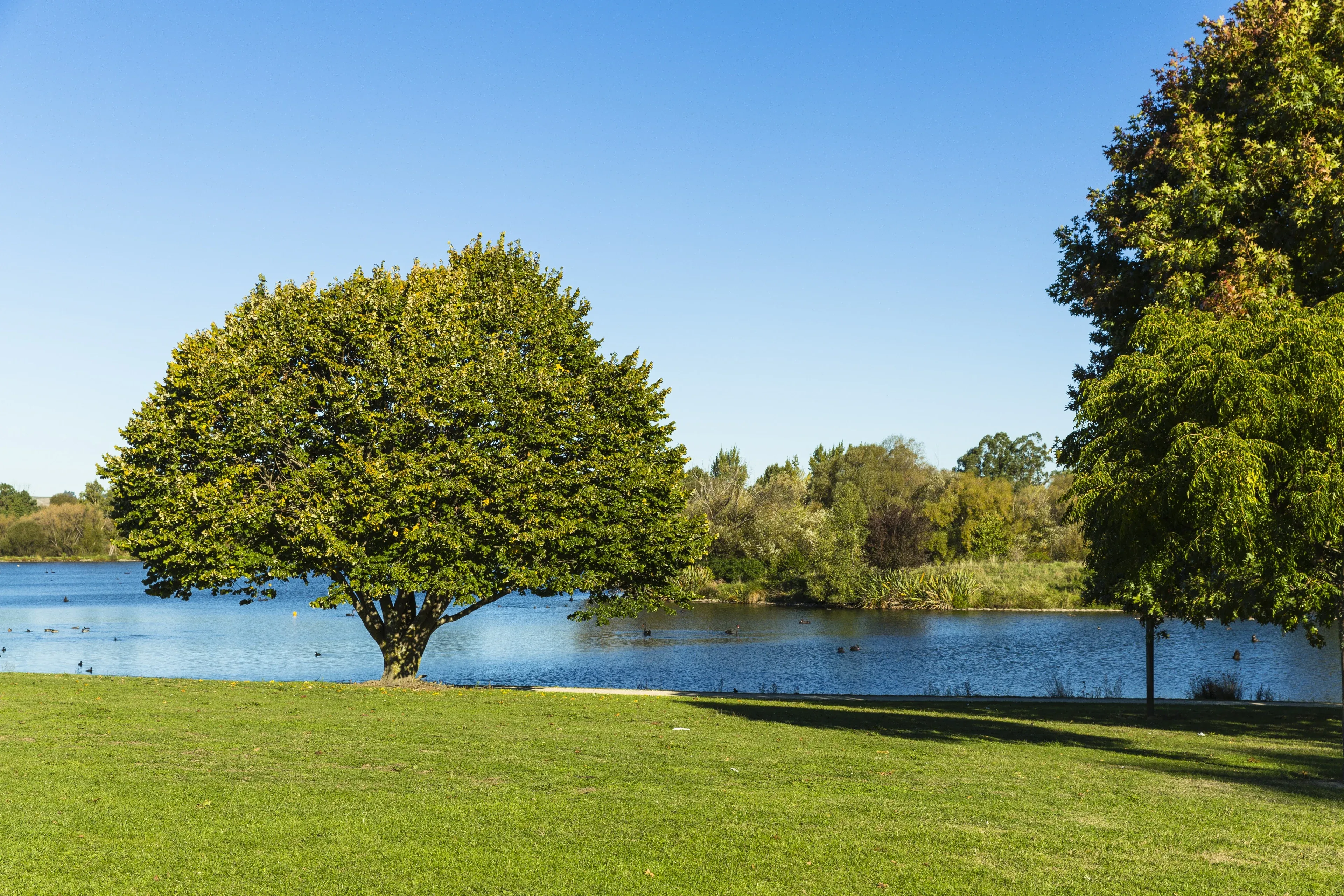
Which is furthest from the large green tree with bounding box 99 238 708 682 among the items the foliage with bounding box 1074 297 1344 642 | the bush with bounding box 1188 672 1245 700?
the bush with bounding box 1188 672 1245 700

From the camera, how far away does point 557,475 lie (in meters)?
26.6

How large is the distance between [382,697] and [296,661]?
2694 centimetres

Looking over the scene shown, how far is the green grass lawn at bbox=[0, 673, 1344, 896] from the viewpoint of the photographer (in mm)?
9023

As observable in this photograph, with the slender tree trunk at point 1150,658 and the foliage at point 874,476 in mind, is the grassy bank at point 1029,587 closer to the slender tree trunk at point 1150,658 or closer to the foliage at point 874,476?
the foliage at point 874,476

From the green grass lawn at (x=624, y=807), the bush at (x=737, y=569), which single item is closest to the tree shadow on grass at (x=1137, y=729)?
the green grass lawn at (x=624, y=807)

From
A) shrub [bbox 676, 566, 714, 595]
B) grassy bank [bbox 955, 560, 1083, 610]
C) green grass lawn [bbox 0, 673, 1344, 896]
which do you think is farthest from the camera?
shrub [bbox 676, 566, 714, 595]

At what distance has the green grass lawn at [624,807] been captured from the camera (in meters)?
9.02

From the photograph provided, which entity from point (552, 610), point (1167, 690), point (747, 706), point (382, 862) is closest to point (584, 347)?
point (747, 706)

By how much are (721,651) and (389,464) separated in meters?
29.2

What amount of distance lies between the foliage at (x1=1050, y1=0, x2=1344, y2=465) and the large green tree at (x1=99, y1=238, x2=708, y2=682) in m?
12.7

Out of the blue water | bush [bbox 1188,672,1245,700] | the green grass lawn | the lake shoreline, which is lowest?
the blue water

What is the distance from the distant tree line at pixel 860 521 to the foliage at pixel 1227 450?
202 feet

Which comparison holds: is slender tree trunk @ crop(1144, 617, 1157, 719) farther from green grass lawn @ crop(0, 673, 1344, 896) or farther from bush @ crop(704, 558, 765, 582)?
bush @ crop(704, 558, 765, 582)

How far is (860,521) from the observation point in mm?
90688
